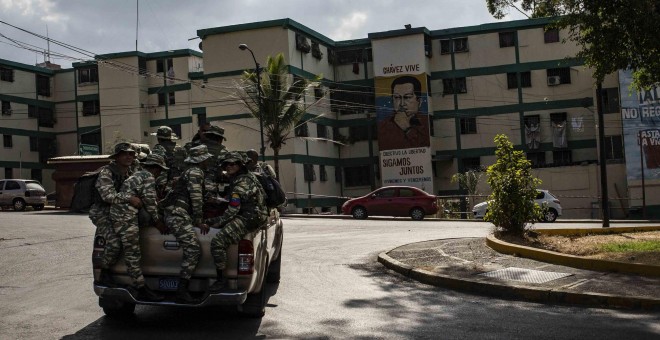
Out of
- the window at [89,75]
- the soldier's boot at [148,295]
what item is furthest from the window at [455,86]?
the soldier's boot at [148,295]

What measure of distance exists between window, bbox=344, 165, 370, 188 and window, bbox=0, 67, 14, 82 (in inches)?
1055

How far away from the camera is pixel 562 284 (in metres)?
Result: 8.63

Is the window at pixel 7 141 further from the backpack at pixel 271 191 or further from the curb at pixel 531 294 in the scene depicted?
the backpack at pixel 271 191

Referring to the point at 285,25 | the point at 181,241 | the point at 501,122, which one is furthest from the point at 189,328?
the point at 501,122

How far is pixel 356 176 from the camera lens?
46.2 m

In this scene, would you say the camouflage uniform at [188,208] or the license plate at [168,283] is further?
the license plate at [168,283]

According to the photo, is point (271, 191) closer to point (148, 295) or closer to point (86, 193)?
point (148, 295)

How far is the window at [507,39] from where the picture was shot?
143 feet

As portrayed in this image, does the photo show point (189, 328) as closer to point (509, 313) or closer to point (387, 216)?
point (509, 313)

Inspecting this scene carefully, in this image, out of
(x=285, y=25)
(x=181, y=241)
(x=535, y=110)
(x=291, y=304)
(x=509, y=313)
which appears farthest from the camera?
(x=535, y=110)

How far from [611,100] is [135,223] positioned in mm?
39955

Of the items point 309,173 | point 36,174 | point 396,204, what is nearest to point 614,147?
point 396,204

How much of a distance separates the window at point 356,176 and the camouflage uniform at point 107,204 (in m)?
38.8

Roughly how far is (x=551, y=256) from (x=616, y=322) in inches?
145
